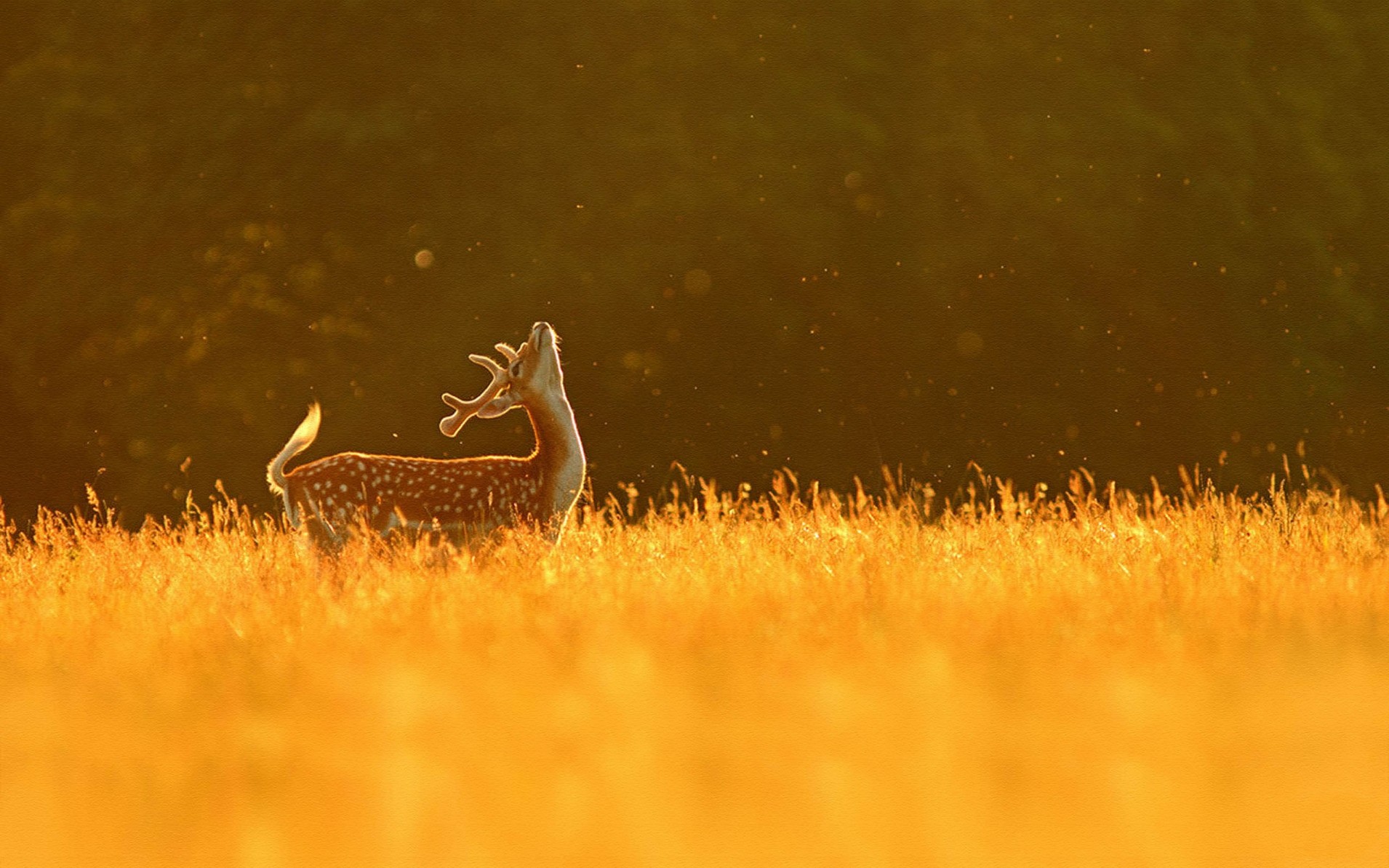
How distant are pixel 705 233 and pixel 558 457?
640cm

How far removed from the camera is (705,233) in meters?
14.1

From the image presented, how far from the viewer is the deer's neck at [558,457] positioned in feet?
26.1

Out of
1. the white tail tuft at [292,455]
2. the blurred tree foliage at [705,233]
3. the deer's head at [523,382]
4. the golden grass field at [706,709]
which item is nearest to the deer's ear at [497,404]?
the deer's head at [523,382]

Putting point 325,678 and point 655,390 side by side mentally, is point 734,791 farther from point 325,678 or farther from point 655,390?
point 655,390

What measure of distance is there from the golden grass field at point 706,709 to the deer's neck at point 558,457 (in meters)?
0.31

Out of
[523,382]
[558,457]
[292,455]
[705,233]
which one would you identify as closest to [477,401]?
[523,382]

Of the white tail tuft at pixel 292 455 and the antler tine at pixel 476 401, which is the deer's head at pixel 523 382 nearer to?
the antler tine at pixel 476 401

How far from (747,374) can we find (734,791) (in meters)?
10.0

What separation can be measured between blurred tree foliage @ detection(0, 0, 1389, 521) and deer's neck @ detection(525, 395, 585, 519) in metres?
5.00

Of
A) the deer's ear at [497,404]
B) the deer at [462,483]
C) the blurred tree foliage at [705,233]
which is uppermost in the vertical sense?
the blurred tree foliage at [705,233]

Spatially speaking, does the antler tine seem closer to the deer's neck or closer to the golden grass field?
the deer's neck

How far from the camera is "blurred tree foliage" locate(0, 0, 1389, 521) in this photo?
13.7m

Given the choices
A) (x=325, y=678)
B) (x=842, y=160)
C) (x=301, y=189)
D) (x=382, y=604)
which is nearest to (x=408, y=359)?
(x=301, y=189)

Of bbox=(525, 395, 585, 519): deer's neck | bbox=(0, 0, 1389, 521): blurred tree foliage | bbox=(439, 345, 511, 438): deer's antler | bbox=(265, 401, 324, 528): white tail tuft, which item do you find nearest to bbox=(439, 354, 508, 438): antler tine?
bbox=(439, 345, 511, 438): deer's antler
